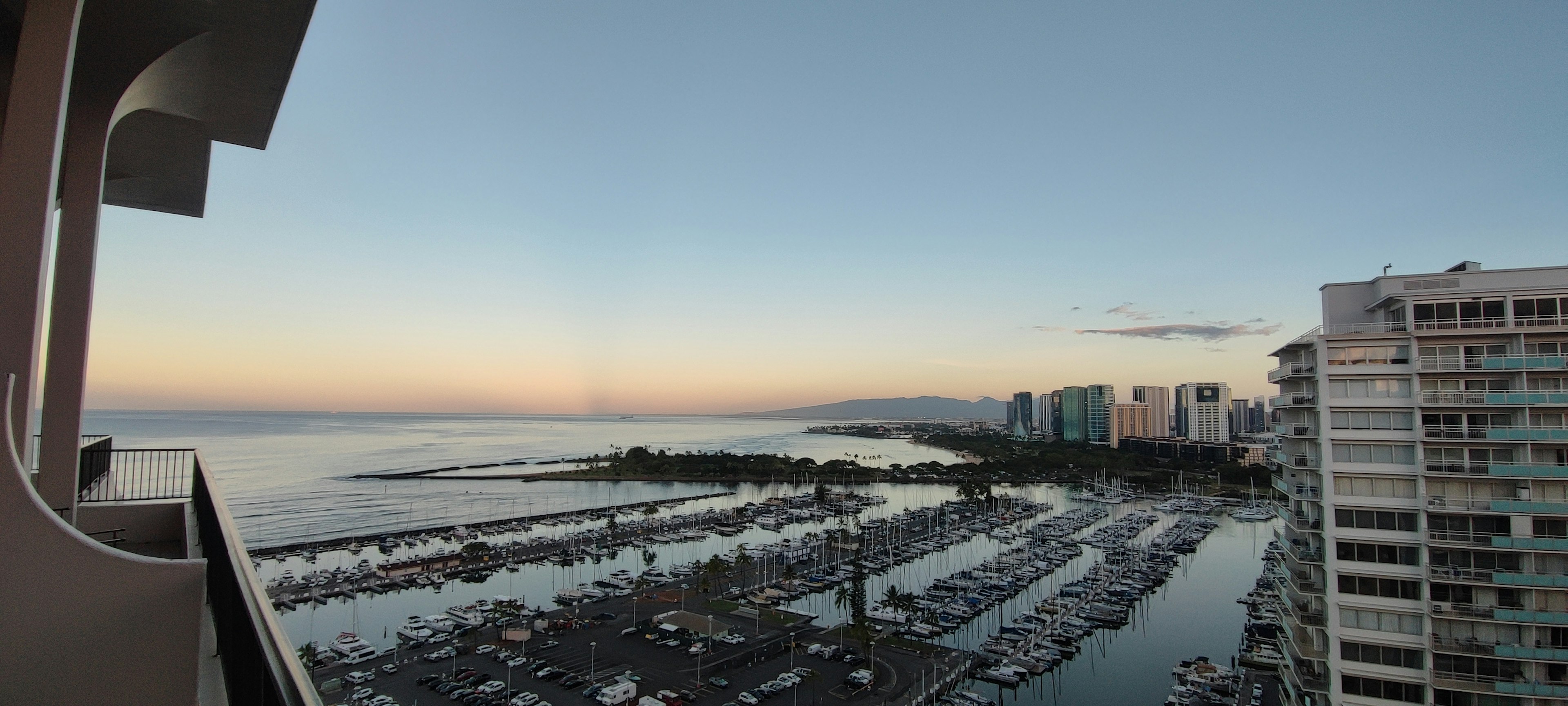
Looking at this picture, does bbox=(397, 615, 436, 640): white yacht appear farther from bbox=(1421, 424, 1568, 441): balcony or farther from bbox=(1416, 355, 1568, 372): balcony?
bbox=(1416, 355, 1568, 372): balcony

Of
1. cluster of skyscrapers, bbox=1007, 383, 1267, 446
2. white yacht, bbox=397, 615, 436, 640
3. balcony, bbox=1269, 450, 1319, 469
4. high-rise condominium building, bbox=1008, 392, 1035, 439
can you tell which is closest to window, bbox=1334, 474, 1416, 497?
balcony, bbox=1269, 450, 1319, 469

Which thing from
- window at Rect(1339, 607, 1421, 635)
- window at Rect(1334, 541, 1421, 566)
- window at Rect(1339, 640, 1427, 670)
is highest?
window at Rect(1334, 541, 1421, 566)

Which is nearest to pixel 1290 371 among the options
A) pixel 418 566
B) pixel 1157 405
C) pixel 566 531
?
pixel 418 566

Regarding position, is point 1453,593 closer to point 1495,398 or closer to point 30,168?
point 1495,398

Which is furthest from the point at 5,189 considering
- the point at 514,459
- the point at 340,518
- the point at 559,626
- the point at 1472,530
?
the point at 514,459

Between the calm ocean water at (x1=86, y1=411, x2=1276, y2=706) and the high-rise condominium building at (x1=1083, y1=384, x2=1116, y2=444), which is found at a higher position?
the high-rise condominium building at (x1=1083, y1=384, x2=1116, y2=444)

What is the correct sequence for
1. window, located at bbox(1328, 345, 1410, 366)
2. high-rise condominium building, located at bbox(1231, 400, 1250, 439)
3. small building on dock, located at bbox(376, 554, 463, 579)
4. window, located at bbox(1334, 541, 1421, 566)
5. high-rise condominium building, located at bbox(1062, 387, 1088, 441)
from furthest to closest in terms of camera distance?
high-rise condominium building, located at bbox(1231, 400, 1250, 439) → high-rise condominium building, located at bbox(1062, 387, 1088, 441) → small building on dock, located at bbox(376, 554, 463, 579) → window, located at bbox(1328, 345, 1410, 366) → window, located at bbox(1334, 541, 1421, 566)

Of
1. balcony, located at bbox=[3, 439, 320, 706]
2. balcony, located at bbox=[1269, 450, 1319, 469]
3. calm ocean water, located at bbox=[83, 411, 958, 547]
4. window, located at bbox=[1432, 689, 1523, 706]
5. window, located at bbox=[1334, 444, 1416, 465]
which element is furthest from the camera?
calm ocean water, located at bbox=[83, 411, 958, 547]
